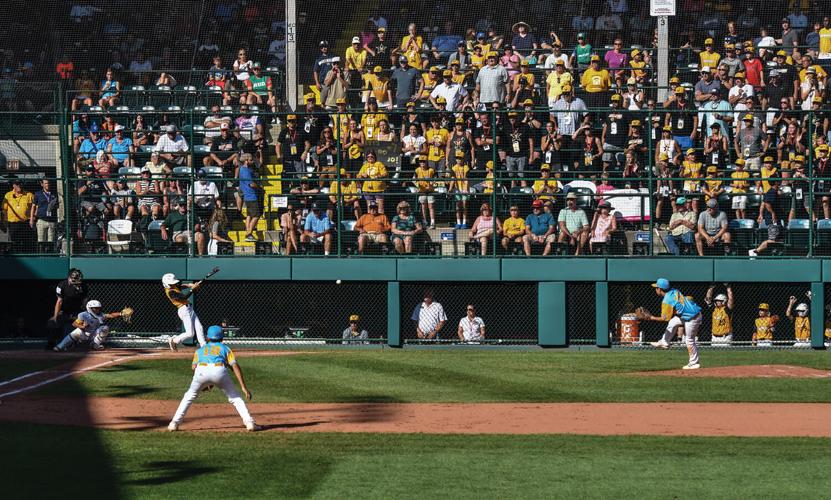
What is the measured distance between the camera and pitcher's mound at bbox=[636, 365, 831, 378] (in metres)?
19.8

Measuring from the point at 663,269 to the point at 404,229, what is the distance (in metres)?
5.15

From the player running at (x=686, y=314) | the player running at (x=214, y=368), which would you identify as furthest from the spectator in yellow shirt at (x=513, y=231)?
the player running at (x=214, y=368)

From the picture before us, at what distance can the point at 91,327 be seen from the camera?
22.8m

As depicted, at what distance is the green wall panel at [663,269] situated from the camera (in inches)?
939

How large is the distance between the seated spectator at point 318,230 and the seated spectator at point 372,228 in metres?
0.60

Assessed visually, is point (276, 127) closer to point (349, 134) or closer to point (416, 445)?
point (349, 134)

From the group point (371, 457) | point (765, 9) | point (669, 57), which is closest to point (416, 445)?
point (371, 457)

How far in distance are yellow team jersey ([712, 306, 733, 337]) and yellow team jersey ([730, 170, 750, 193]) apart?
2345 millimetres

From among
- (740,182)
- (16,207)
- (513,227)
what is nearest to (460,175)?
(513,227)

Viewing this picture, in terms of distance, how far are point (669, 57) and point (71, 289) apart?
48.0 ft

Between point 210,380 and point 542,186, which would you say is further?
point 542,186

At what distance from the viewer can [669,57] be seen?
28.8m

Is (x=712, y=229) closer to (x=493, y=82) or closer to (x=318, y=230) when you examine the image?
(x=493, y=82)

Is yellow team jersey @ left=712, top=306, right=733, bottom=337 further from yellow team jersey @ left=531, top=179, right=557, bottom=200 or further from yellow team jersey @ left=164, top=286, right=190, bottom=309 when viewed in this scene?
yellow team jersey @ left=164, top=286, right=190, bottom=309
